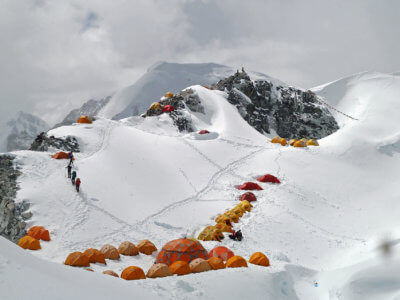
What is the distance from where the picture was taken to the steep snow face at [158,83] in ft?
547

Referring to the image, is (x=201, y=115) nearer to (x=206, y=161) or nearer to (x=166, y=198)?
(x=206, y=161)

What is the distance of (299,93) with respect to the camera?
244 feet

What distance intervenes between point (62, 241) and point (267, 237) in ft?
45.9

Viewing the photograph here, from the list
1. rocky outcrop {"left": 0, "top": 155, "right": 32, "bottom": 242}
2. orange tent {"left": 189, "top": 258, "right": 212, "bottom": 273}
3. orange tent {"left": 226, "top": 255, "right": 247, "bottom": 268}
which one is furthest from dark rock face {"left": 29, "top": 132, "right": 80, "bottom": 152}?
orange tent {"left": 226, "top": 255, "right": 247, "bottom": 268}

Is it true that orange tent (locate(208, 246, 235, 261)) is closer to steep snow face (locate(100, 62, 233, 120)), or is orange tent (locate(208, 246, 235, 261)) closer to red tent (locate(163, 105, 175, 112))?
red tent (locate(163, 105, 175, 112))

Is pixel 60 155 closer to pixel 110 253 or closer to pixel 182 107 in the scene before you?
pixel 110 253

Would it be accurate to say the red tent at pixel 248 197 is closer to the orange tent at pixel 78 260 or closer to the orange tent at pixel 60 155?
the orange tent at pixel 78 260

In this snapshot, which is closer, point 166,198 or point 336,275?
point 336,275

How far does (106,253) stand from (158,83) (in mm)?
165057

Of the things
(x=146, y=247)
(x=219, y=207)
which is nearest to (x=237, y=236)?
(x=219, y=207)

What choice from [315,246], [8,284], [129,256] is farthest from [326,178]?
[8,284]

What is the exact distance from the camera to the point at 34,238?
54.8ft

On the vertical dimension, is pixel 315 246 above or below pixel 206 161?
below

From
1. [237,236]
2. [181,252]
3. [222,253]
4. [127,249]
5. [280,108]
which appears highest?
[280,108]
